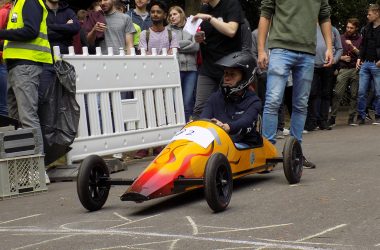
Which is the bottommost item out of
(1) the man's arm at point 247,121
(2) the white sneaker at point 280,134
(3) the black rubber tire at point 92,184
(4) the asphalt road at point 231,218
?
(2) the white sneaker at point 280,134

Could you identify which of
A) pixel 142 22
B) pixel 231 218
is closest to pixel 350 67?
pixel 142 22

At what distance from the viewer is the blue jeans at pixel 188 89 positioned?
12.1 m

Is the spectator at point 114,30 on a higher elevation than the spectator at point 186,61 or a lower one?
higher

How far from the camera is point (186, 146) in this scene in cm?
673

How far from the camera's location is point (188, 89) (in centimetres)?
1214

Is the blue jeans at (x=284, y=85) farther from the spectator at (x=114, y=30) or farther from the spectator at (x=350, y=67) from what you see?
the spectator at (x=350, y=67)

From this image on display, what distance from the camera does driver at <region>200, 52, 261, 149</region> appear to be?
24.5 ft

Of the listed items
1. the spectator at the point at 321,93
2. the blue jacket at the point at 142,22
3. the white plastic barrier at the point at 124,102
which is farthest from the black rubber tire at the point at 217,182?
the spectator at the point at 321,93

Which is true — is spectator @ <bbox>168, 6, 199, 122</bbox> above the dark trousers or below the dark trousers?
above

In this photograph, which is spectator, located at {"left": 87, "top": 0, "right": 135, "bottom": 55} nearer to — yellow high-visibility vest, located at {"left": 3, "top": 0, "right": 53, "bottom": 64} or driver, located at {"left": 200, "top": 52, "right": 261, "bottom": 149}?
yellow high-visibility vest, located at {"left": 3, "top": 0, "right": 53, "bottom": 64}

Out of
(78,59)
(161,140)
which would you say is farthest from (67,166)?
(161,140)

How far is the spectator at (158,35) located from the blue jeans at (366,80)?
4857 millimetres

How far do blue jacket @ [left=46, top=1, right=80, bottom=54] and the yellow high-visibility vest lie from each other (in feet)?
2.16

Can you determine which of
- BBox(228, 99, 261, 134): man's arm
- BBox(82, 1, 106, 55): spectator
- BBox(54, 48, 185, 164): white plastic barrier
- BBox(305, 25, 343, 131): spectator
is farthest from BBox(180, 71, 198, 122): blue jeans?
BBox(228, 99, 261, 134): man's arm
